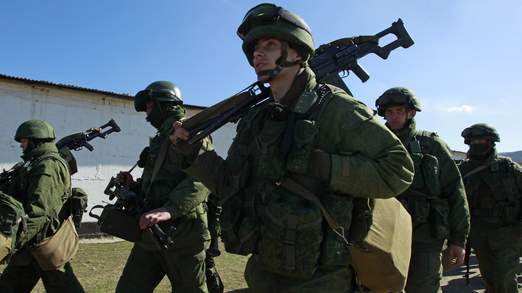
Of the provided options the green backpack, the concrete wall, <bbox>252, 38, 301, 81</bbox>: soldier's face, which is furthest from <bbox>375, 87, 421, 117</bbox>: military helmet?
the concrete wall

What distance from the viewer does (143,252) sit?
12.2 ft

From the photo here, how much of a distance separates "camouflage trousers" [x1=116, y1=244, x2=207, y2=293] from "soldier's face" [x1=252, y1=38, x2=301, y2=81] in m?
1.97

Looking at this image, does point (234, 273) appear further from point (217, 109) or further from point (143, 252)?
point (217, 109)

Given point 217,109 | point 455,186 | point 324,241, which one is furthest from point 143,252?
point 455,186

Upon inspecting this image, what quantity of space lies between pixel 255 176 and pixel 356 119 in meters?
0.54

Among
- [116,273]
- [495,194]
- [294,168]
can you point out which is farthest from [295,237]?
[116,273]

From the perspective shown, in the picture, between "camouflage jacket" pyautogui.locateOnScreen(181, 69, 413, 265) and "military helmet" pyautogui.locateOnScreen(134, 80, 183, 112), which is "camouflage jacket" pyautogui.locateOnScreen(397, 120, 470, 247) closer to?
"camouflage jacket" pyautogui.locateOnScreen(181, 69, 413, 265)

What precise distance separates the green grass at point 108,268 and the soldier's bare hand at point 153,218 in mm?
2962

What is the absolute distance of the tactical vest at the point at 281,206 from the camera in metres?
1.94

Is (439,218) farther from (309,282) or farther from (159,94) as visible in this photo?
(159,94)

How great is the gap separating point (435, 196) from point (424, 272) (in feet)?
A: 2.09

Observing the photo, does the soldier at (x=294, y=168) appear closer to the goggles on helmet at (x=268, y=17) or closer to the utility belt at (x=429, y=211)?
the goggles on helmet at (x=268, y=17)

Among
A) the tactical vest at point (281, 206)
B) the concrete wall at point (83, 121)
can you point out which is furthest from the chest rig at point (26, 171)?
the concrete wall at point (83, 121)

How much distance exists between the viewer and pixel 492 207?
5.52m
